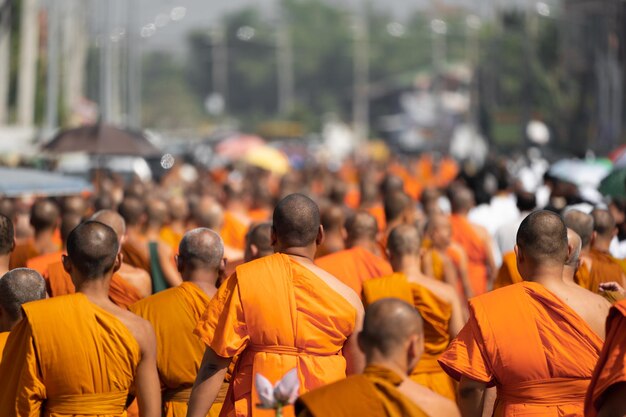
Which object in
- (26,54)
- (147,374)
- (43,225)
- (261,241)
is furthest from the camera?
(26,54)

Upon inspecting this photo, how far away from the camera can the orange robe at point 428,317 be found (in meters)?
8.53

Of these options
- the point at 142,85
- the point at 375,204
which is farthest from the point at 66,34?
the point at 142,85

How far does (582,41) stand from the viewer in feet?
193

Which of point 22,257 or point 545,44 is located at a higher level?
point 545,44

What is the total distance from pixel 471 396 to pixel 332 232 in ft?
14.1

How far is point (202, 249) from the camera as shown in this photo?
7.32 meters

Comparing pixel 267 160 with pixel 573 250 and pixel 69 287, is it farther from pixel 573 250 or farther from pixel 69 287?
pixel 573 250

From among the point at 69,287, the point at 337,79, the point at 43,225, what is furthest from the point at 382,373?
the point at 337,79

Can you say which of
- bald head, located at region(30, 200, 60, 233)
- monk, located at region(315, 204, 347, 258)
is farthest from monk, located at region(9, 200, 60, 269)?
monk, located at region(315, 204, 347, 258)

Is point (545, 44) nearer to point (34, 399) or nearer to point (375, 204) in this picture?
point (375, 204)

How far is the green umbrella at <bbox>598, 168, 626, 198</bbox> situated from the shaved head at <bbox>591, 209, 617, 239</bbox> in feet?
10.8

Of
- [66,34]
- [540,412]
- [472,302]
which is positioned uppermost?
[66,34]

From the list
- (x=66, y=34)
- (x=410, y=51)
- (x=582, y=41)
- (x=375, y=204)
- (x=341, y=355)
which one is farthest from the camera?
(x=410, y=51)

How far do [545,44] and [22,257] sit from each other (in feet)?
179
